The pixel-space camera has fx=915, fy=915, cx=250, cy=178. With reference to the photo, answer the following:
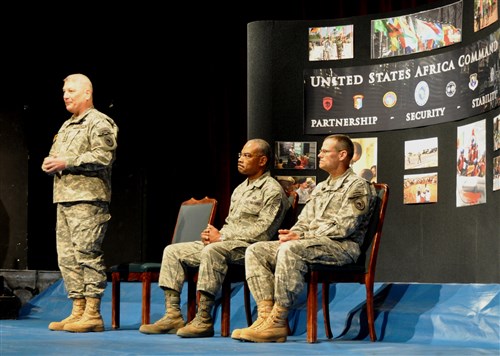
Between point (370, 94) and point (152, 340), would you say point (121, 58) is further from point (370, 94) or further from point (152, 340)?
point (152, 340)

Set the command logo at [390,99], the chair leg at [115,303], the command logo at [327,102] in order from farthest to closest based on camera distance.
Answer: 1. the command logo at [327,102]
2. the command logo at [390,99]
3. the chair leg at [115,303]

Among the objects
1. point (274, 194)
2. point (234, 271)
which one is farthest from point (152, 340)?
point (274, 194)

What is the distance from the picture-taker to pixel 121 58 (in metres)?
7.91

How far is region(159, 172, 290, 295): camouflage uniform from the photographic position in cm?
466

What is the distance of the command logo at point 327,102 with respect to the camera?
248 inches

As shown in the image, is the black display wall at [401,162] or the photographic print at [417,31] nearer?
the black display wall at [401,162]

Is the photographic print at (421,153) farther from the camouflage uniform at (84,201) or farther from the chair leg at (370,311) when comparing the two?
the camouflage uniform at (84,201)

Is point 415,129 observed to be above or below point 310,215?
above

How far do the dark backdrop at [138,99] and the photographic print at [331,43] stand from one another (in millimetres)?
843

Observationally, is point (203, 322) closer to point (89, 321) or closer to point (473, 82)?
point (89, 321)

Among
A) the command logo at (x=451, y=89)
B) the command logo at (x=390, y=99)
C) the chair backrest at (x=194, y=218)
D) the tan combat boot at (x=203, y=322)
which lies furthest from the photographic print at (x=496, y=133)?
the tan combat boot at (x=203, y=322)

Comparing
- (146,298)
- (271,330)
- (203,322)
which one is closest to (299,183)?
(146,298)

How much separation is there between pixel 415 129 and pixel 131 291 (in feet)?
7.66

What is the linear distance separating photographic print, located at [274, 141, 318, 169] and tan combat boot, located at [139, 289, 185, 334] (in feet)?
5.61
